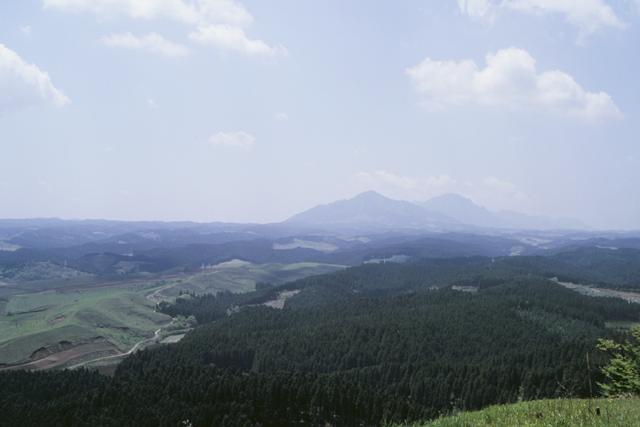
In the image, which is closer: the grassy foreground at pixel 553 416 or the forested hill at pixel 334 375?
the grassy foreground at pixel 553 416

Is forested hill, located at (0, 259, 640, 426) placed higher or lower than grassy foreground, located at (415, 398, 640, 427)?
lower

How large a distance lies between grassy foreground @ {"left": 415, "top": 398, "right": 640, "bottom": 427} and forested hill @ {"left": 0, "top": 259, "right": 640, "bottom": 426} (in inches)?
208

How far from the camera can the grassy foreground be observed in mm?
16953

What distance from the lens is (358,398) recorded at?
313 feet

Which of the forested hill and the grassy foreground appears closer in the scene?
the grassy foreground

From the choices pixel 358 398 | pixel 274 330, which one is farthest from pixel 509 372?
pixel 274 330

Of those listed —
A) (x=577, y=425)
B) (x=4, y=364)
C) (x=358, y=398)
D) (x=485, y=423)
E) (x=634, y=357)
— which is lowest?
(x=4, y=364)

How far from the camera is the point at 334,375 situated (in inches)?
4776

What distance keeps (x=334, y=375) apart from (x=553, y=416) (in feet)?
354

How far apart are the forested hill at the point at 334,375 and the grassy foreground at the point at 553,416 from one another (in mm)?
5279

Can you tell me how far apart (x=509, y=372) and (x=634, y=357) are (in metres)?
79.8

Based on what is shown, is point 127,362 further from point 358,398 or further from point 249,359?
point 358,398

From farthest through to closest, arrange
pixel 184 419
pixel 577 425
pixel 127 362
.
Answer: pixel 127 362 < pixel 184 419 < pixel 577 425

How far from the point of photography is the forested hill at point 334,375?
294ft
